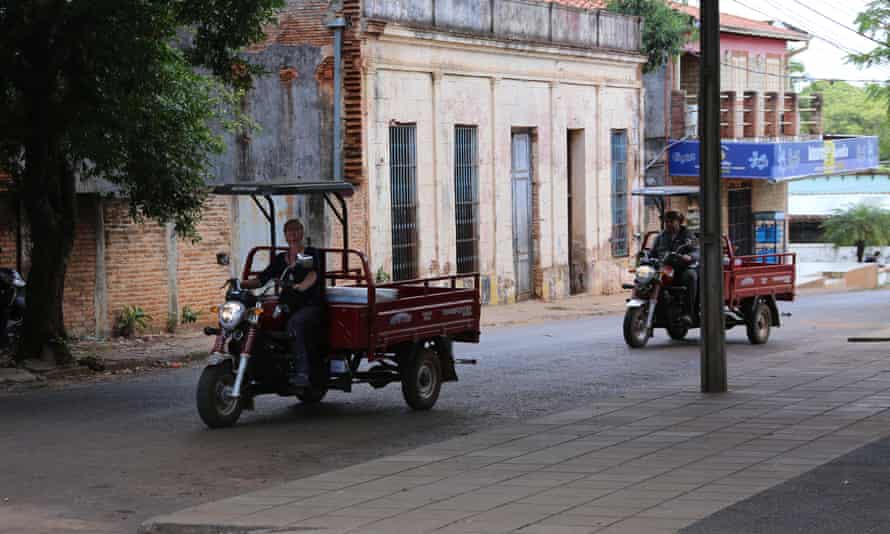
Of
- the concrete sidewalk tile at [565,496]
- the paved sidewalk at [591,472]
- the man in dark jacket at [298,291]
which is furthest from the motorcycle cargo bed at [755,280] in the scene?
the concrete sidewalk tile at [565,496]

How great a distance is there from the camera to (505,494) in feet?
31.0

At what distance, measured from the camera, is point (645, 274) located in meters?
20.0

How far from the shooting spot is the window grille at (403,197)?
2953cm

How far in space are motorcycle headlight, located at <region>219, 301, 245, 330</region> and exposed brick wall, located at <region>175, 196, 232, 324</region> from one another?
1182cm

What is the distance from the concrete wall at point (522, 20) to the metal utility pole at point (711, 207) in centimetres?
1491

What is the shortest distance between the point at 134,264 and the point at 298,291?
424 inches

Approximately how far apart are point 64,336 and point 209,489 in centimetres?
851

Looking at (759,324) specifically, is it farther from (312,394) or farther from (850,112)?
(850,112)

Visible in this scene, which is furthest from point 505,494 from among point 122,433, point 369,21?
point 369,21

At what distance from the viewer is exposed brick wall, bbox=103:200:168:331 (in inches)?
902

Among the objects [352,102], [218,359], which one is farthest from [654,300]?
[352,102]

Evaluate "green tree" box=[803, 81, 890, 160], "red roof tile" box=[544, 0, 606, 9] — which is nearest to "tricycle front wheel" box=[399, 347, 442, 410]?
"red roof tile" box=[544, 0, 606, 9]

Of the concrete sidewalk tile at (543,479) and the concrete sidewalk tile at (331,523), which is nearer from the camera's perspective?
the concrete sidewalk tile at (331,523)

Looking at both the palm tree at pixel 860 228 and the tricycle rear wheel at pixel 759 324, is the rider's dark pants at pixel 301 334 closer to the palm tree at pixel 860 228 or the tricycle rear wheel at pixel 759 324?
the tricycle rear wheel at pixel 759 324
